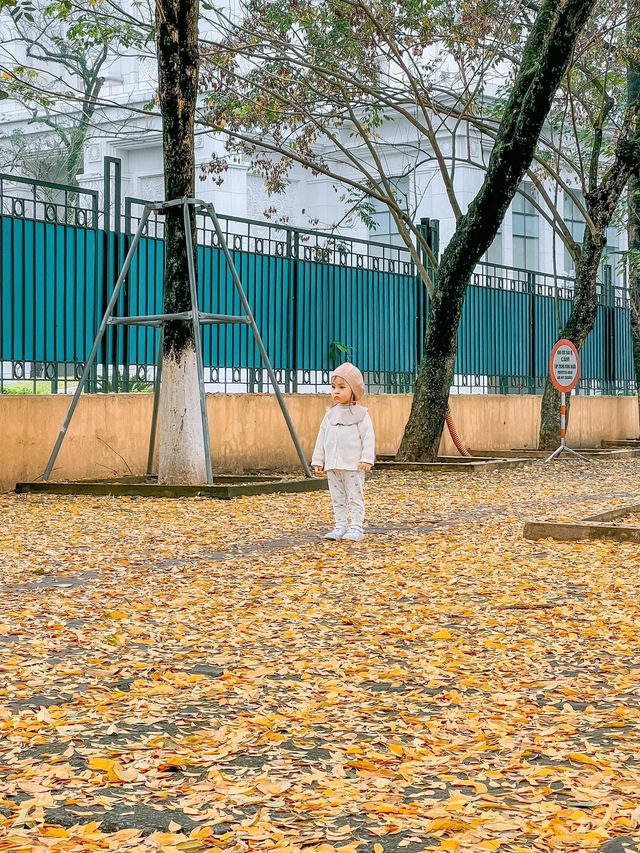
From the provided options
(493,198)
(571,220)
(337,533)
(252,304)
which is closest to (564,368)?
(493,198)

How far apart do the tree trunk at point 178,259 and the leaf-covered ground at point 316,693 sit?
3093 mm

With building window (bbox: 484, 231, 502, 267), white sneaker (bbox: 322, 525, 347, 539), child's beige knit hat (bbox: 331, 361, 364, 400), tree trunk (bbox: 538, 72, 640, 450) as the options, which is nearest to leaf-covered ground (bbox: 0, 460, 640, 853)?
white sneaker (bbox: 322, 525, 347, 539)

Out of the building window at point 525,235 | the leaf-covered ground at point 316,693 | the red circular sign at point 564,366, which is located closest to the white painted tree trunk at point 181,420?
the leaf-covered ground at point 316,693

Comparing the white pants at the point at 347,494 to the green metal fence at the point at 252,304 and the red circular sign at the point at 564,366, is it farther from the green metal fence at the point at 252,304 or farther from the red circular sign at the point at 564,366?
the red circular sign at the point at 564,366

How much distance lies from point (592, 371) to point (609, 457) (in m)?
6.44

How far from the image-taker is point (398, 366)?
18.8m

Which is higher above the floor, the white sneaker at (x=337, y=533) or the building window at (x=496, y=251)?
the building window at (x=496, y=251)

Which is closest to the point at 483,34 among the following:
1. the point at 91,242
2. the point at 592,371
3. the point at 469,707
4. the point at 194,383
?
the point at 91,242

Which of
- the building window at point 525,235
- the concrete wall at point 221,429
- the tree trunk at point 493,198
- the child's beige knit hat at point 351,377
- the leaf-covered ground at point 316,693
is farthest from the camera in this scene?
the building window at point 525,235

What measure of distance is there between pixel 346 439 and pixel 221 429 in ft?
21.3

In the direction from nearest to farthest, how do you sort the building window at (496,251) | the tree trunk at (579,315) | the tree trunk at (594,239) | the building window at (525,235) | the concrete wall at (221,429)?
the concrete wall at (221,429), the tree trunk at (594,239), the tree trunk at (579,315), the building window at (496,251), the building window at (525,235)

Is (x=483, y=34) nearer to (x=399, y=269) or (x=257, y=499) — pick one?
(x=399, y=269)

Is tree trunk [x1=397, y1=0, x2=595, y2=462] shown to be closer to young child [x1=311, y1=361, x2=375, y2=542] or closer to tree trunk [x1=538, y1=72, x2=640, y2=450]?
tree trunk [x1=538, y1=72, x2=640, y2=450]

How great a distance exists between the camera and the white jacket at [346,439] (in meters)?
8.65
